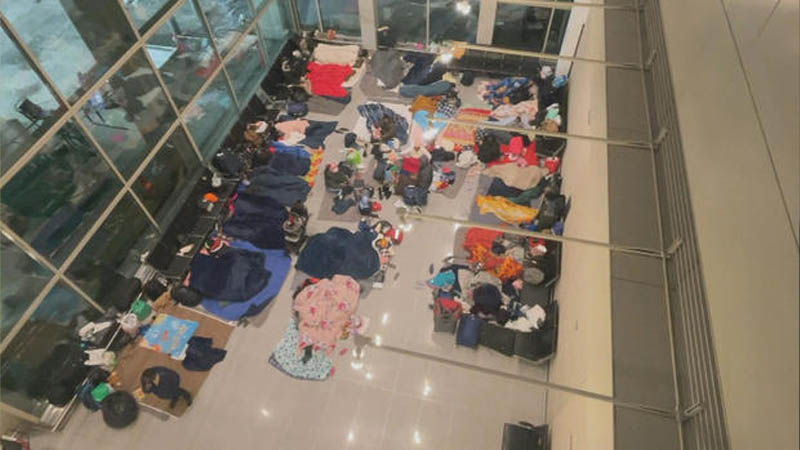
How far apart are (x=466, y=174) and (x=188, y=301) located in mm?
4615

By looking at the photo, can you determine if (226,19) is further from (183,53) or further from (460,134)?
(460,134)

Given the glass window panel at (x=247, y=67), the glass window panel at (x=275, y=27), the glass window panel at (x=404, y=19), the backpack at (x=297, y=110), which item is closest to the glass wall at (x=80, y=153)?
the glass window panel at (x=247, y=67)

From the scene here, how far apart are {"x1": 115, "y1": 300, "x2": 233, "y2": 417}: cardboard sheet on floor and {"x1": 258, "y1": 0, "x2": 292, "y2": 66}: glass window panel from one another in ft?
16.8

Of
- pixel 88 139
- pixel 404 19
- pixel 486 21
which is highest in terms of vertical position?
pixel 404 19

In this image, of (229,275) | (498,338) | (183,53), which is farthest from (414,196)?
(183,53)

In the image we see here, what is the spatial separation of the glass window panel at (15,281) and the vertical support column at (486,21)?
25.6ft

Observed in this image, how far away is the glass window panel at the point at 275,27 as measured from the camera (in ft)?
27.8

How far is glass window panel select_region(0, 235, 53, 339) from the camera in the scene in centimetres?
455

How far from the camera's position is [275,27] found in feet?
29.2

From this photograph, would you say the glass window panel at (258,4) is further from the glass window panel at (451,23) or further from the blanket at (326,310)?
the blanket at (326,310)

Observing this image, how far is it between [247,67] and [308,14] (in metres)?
2.22

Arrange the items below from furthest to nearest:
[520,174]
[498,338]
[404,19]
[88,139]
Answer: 1. [404,19]
2. [520,174]
3. [498,338]
4. [88,139]

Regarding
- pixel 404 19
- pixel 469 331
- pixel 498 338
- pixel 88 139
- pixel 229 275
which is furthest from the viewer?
pixel 404 19

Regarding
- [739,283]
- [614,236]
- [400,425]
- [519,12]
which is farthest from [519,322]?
[519,12]
